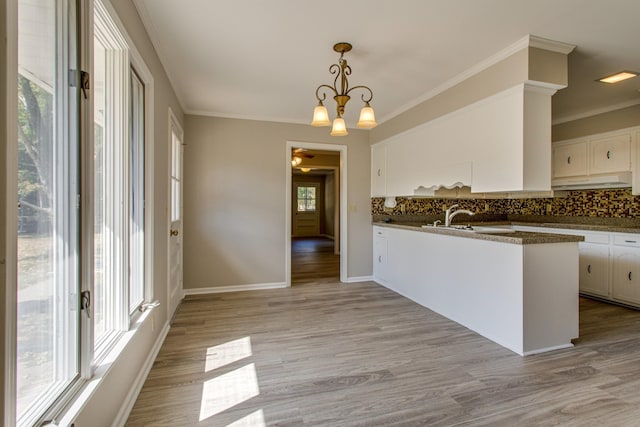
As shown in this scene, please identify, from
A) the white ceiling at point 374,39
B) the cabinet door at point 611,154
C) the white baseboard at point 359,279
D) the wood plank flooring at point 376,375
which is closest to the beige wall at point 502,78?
the white ceiling at point 374,39

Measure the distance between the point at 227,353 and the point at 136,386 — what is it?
71 centimetres

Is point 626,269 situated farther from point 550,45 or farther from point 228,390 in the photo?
point 228,390

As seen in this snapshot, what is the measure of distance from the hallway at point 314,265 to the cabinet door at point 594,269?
332 centimetres

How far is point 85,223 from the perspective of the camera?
133 centimetres

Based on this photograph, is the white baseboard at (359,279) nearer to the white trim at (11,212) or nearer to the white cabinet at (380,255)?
the white cabinet at (380,255)

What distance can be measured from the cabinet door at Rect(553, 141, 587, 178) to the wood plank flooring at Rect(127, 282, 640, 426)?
6.47 ft

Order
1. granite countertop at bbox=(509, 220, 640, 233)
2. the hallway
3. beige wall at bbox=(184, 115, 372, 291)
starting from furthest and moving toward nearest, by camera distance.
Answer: the hallway < beige wall at bbox=(184, 115, 372, 291) < granite countertop at bbox=(509, 220, 640, 233)

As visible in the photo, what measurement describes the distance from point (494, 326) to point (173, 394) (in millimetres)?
2597

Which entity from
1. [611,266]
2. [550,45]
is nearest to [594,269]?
[611,266]

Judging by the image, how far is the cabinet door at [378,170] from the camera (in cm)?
476

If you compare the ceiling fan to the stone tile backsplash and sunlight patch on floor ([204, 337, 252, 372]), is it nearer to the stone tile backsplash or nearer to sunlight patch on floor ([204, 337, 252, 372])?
the stone tile backsplash

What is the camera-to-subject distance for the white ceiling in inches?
82.4

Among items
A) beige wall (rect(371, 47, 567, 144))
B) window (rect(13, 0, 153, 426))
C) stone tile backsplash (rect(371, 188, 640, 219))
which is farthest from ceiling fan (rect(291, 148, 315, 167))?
window (rect(13, 0, 153, 426))

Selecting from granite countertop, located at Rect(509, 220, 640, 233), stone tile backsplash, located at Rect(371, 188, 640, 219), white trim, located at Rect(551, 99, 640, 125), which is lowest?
granite countertop, located at Rect(509, 220, 640, 233)
